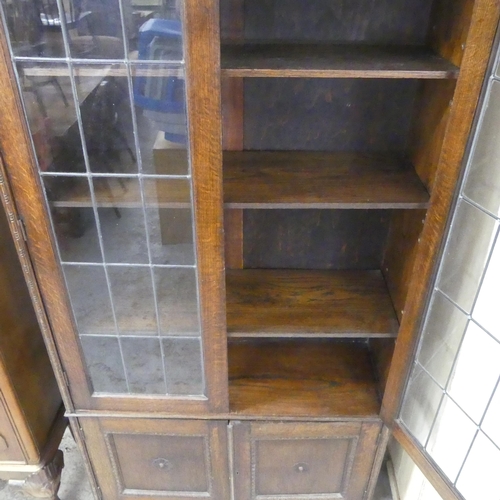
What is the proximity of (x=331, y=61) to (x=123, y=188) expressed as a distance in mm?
441

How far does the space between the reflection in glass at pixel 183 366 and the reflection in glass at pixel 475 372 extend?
556 millimetres

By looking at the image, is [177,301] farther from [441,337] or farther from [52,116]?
[441,337]

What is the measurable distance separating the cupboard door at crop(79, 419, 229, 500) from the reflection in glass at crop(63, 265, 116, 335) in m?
0.28

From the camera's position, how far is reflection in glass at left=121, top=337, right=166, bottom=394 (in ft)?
3.67

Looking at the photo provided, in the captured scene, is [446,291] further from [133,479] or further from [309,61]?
[133,479]

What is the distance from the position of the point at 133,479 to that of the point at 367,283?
0.84 metres

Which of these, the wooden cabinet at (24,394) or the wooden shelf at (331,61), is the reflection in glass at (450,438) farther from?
the wooden cabinet at (24,394)

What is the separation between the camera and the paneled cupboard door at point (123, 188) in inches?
30.6

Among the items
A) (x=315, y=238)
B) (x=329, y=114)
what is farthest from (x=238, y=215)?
(x=329, y=114)

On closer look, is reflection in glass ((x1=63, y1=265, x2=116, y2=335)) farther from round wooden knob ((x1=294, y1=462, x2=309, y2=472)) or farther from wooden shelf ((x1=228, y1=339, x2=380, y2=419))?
round wooden knob ((x1=294, y1=462, x2=309, y2=472))

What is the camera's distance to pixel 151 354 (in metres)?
1.13

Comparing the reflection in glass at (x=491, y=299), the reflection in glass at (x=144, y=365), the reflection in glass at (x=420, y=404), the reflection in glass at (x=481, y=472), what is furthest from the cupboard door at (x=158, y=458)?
the reflection in glass at (x=491, y=299)

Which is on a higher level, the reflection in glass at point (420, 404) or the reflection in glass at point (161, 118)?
the reflection in glass at point (161, 118)

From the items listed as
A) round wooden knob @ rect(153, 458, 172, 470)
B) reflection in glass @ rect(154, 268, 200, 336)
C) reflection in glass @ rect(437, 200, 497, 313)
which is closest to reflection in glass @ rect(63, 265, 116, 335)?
reflection in glass @ rect(154, 268, 200, 336)
